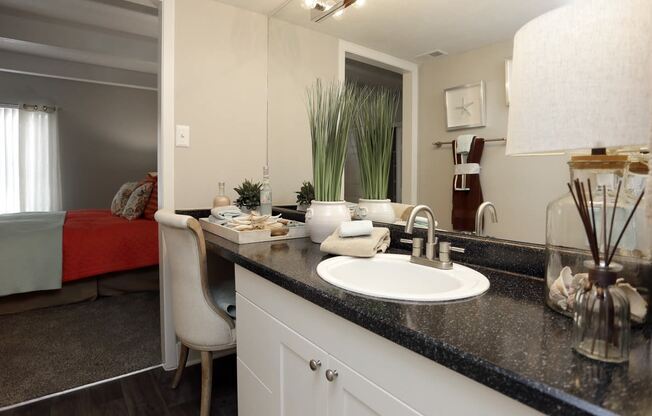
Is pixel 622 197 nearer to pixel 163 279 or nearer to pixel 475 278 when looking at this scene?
pixel 475 278

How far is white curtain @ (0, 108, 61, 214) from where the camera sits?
4.53m

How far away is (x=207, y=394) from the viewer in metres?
1.47

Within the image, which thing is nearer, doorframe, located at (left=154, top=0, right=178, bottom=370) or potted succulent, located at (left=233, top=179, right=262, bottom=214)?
doorframe, located at (left=154, top=0, right=178, bottom=370)

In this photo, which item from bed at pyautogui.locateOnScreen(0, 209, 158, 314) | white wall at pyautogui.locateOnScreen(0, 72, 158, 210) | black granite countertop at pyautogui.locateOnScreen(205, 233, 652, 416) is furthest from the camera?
white wall at pyautogui.locateOnScreen(0, 72, 158, 210)

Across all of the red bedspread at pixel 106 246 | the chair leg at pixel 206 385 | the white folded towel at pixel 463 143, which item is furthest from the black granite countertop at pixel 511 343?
the red bedspread at pixel 106 246

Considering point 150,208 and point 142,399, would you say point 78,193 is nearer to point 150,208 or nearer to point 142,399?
point 150,208

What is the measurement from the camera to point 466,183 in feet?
3.62

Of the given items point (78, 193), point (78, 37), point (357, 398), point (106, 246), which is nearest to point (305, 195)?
point (357, 398)

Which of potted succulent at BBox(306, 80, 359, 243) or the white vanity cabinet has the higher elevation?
potted succulent at BBox(306, 80, 359, 243)

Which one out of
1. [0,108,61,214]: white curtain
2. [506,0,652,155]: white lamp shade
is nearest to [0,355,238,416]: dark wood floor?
[506,0,652,155]: white lamp shade

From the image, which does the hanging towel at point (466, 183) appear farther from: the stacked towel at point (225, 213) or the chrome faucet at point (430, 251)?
the stacked towel at point (225, 213)

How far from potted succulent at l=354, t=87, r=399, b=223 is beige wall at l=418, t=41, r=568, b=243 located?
0.19m

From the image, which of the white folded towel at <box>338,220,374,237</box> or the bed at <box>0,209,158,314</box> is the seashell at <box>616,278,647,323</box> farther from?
the bed at <box>0,209,158,314</box>

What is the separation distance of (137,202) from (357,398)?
320 centimetres
